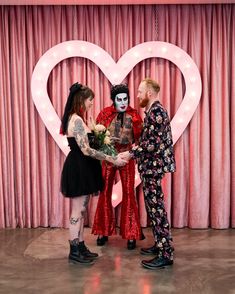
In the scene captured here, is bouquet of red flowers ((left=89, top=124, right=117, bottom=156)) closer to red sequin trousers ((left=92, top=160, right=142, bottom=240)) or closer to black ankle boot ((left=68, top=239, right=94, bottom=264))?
red sequin trousers ((left=92, top=160, right=142, bottom=240))

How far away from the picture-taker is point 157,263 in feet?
11.6

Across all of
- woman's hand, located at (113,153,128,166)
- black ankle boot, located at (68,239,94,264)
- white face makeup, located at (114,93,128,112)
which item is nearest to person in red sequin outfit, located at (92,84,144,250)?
white face makeup, located at (114,93,128,112)

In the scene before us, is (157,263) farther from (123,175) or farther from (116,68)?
(116,68)

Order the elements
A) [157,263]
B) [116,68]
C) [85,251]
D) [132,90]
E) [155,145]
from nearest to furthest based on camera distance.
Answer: [155,145]
[157,263]
[85,251]
[116,68]
[132,90]

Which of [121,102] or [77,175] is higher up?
[121,102]

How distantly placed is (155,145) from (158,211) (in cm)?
49

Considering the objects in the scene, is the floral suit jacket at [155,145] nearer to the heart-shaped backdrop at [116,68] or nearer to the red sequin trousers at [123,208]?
the red sequin trousers at [123,208]

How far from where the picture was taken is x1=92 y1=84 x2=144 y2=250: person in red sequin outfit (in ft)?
13.1

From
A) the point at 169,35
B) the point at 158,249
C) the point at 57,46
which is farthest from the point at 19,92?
the point at 158,249

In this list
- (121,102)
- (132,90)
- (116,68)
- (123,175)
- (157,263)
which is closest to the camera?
(157,263)

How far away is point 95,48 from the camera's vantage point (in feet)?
14.5

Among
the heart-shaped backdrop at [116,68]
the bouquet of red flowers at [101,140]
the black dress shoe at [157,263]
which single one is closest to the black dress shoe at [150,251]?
the black dress shoe at [157,263]

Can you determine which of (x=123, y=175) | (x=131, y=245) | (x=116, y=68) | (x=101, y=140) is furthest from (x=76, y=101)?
(x=131, y=245)

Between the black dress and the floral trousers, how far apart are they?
408 millimetres
